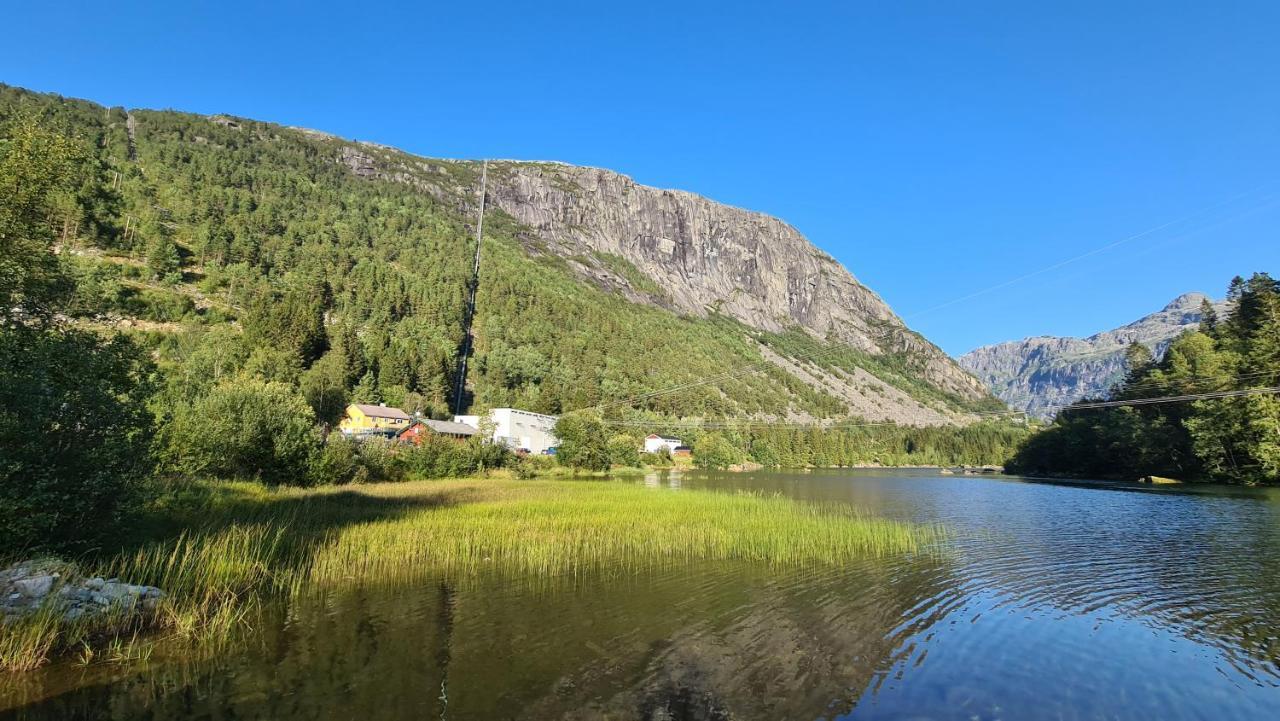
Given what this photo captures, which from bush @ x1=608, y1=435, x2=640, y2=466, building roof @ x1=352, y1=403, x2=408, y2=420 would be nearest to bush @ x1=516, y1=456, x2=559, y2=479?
bush @ x1=608, y1=435, x2=640, y2=466

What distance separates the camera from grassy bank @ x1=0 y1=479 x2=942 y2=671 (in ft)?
33.1

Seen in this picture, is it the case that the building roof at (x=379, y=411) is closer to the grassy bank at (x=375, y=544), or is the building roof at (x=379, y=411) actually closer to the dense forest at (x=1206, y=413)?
the grassy bank at (x=375, y=544)

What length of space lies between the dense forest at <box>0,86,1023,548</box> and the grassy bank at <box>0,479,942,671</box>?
224 centimetres

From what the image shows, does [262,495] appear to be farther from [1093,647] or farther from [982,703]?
[1093,647]

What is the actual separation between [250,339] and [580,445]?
5257 centimetres

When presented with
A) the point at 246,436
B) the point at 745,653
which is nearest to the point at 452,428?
the point at 246,436

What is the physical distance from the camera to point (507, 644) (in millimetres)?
10312

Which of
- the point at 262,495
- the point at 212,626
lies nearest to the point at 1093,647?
the point at 212,626

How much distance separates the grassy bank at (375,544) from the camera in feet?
33.1

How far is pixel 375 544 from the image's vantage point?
16.6 m

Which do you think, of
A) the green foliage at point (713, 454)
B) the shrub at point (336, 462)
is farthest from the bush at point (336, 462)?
the green foliage at point (713, 454)

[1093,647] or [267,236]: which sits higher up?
[267,236]

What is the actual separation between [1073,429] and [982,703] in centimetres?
10766

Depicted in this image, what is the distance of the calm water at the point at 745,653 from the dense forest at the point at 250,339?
19.4 feet
